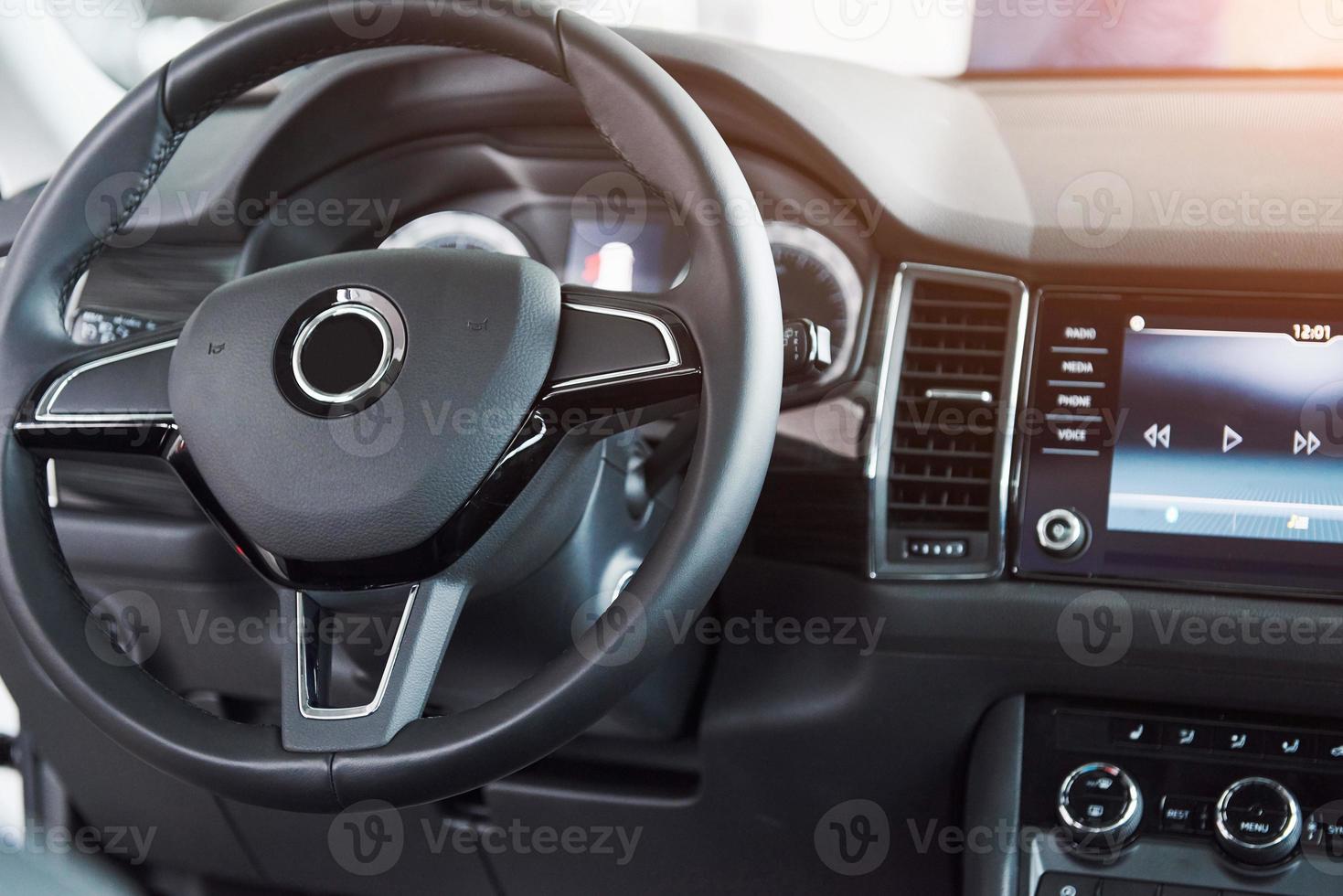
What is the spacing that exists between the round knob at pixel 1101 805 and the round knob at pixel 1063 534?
181 mm

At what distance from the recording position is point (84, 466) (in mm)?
1228

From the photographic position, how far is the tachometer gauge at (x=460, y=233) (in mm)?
1202

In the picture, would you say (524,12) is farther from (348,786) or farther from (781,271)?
(348,786)

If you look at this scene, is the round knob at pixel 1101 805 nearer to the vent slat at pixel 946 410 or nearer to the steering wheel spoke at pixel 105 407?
the vent slat at pixel 946 410

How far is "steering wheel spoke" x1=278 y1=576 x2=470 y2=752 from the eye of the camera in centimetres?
75

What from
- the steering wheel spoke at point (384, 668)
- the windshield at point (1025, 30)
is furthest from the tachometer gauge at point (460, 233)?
the steering wheel spoke at point (384, 668)

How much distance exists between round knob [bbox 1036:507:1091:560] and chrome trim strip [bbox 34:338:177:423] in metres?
0.69

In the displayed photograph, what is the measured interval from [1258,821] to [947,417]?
1.32ft

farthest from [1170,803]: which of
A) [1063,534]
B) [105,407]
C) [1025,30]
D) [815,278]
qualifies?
[105,407]

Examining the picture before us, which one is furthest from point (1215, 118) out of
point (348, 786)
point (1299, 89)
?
point (348, 786)

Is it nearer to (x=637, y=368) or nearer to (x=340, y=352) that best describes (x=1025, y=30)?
(x=637, y=368)

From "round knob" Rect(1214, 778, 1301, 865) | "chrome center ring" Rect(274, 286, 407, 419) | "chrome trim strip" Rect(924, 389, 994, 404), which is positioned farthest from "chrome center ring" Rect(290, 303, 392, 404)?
"round knob" Rect(1214, 778, 1301, 865)

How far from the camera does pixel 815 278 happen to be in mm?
1073

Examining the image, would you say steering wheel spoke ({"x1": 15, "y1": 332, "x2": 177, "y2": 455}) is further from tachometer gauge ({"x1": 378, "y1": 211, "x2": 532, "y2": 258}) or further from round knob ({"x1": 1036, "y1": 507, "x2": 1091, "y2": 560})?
round knob ({"x1": 1036, "y1": 507, "x2": 1091, "y2": 560})
